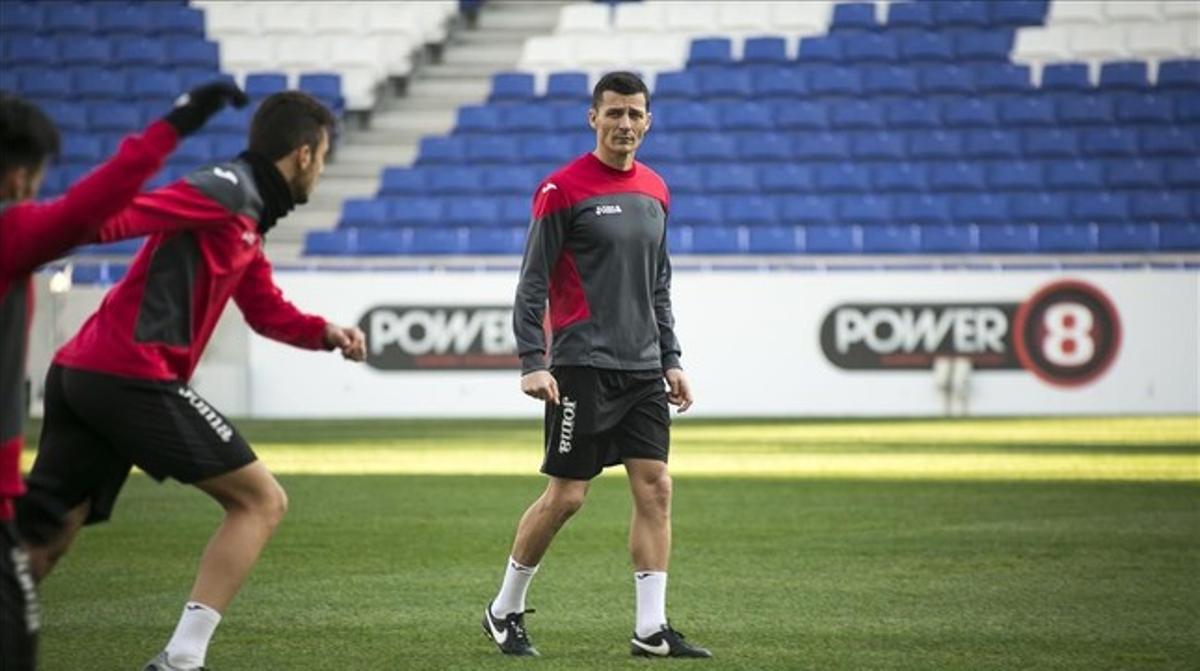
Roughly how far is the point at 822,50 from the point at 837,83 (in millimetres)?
786

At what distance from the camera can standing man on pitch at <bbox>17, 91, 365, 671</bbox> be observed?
20.4 feet

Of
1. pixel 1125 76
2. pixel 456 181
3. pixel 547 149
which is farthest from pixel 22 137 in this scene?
pixel 1125 76

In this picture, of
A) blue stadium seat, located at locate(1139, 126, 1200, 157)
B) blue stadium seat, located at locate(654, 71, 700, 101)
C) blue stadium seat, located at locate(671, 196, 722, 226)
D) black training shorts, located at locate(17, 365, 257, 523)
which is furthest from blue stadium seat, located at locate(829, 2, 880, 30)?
black training shorts, located at locate(17, 365, 257, 523)

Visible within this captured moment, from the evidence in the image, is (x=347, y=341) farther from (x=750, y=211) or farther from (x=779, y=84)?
(x=779, y=84)

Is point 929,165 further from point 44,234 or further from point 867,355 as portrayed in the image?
point 44,234

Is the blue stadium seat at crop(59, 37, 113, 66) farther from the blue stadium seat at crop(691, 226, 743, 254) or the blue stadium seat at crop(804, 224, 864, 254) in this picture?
the blue stadium seat at crop(804, 224, 864, 254)

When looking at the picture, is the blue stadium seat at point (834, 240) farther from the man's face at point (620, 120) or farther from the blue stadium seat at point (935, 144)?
the man's face at point (620, 120)

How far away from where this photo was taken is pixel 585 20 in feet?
107

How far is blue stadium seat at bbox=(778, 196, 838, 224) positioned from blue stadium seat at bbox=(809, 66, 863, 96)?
7.31ft

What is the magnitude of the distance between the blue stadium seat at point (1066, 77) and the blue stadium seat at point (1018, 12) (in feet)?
3.40

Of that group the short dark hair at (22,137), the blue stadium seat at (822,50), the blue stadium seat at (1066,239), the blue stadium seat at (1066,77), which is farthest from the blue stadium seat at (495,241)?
the short dark hair at (22,137)

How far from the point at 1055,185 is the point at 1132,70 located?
101 inches

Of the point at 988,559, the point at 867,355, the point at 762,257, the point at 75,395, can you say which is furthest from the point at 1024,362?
the point at 75,395

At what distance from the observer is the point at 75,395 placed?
6.23 m
